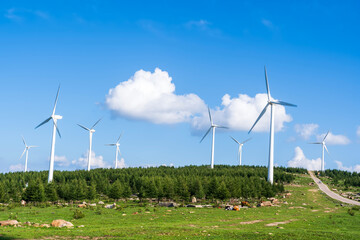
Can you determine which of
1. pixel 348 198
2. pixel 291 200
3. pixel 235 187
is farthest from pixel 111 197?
pixel 348 198

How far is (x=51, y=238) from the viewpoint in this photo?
118 feet

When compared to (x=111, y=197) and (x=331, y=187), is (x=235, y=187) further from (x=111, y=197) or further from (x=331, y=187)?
(x=331, y=187)

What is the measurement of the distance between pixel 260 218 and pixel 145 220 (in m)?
19.4

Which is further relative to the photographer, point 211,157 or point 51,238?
point 211,157

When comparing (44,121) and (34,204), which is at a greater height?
(44,121)

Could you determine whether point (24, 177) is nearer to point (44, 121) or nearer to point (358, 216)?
point (44, 121)

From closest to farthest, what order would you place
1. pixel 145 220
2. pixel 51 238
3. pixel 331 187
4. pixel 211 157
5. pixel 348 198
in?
pixel 51 238 → pixel 145 220 → pixel 348 198 → pixel 331 187 → pixel 211 157

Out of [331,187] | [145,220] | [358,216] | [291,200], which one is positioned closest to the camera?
[145,220]

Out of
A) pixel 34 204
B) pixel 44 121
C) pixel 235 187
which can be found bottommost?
pixel 34 204

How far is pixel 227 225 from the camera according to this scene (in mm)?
50469

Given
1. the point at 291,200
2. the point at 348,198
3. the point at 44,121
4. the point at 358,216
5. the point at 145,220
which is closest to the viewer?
the point at 145,220

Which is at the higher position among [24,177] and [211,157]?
[211,157]

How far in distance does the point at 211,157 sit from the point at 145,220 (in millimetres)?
99220

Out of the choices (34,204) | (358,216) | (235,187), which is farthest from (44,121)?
(358,216)
